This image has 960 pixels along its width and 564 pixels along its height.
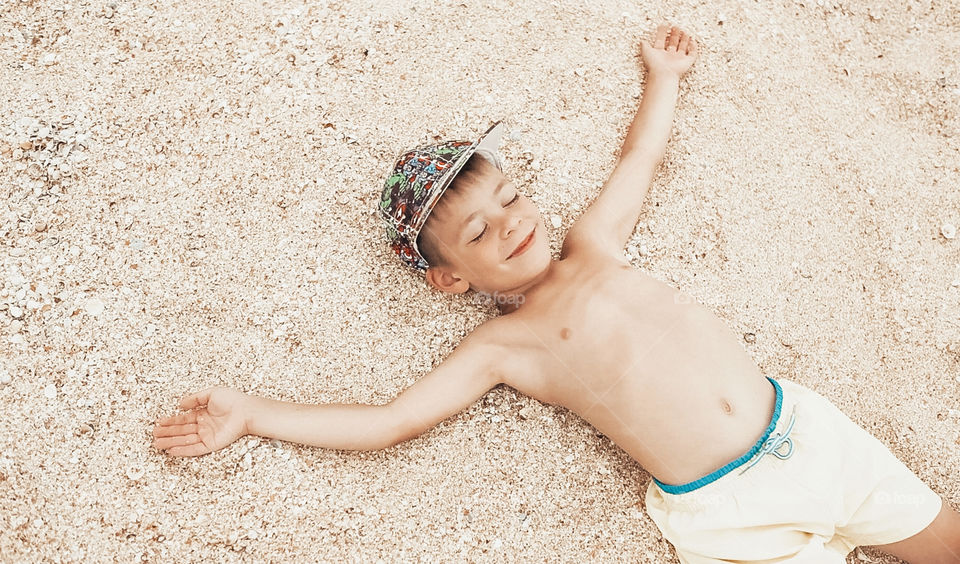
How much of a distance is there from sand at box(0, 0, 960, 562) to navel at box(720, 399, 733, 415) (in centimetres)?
42

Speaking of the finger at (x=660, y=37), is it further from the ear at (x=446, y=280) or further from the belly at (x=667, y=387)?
the ear at (x=446, y=280)

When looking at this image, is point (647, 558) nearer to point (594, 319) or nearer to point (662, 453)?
point (662, 453)

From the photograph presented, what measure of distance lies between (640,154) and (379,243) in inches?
39.4

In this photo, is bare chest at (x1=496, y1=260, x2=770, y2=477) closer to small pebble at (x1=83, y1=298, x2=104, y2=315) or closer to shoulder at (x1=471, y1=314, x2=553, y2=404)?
shoulder at (x1=471, y1=314, x2=553, y2=404)

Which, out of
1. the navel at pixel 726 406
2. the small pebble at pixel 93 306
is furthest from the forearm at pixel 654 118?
the small pebble at pixel 93 306

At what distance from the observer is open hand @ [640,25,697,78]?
2803mm

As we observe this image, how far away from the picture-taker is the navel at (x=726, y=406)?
222 cm

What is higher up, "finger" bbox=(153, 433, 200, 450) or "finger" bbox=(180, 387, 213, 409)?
"finger" bbox=(180, 387, 213, 409)

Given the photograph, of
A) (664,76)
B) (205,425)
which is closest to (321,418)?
(205,425)

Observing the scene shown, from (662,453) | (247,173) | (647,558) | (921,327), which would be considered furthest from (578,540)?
(247,173)

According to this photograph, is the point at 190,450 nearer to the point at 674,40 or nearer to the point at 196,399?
the point at 196,399

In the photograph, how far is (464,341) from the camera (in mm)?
2426

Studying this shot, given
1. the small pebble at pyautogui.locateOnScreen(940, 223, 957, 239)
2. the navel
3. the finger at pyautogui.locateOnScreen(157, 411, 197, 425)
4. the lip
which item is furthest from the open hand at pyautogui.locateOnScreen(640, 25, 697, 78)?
the finger at pyautogui.locateOnScreen(157, 411, 197, 425)

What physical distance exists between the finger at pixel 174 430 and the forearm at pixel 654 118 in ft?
5.79
